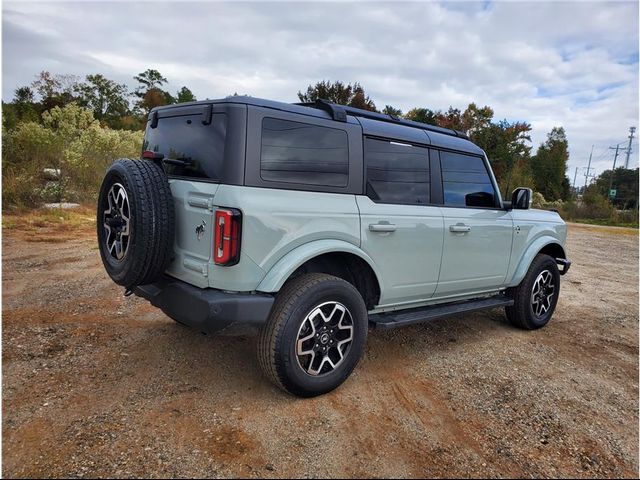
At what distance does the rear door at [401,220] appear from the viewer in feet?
11.1

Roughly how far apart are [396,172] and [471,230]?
1010mm

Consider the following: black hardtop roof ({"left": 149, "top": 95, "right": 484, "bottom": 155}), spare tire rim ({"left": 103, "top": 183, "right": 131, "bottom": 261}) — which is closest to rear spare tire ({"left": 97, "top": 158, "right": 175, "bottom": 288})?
spare tire rim ({"left": 103, "top": 183, "right": 131, "bottom": 261})

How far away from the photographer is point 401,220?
3.49 m

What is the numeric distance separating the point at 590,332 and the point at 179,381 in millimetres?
4484

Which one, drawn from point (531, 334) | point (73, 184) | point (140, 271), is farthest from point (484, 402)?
point (73, 184)

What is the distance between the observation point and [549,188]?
137ft

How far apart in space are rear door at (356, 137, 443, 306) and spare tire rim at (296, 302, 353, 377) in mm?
517

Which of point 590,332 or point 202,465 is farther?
point 590,332

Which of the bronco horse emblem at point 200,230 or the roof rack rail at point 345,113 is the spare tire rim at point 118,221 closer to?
the bronco horse emblem at point 200,230

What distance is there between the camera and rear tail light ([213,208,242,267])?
2625mm

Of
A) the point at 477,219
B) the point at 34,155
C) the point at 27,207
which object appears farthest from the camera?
the point at 34,155

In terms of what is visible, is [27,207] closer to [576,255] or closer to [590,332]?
[590,332]

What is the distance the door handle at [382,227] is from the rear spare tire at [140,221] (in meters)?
1.44

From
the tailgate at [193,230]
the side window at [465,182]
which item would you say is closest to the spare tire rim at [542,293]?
the side window at [465,182]
